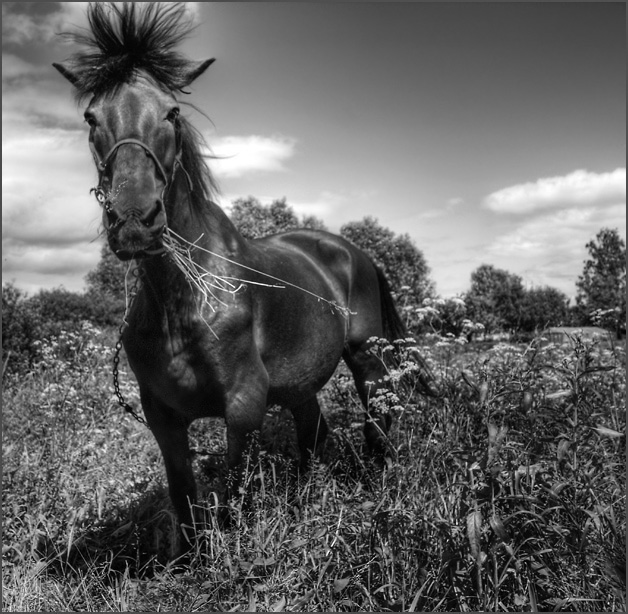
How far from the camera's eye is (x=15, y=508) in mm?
4160

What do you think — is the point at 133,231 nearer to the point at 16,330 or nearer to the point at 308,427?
the point at 308,427

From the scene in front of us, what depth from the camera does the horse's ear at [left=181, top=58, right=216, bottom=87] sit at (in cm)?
333

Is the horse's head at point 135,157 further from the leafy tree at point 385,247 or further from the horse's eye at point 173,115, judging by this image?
the leafy tree at point 385,247

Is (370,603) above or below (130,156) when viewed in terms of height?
below

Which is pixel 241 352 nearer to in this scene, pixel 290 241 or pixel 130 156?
pixel 130 156

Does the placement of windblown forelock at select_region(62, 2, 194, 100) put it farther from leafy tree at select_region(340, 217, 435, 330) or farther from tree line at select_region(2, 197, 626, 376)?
leafy tree at select_region(340, 217, 435, 330)

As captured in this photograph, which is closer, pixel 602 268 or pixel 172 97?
pixel 172 97

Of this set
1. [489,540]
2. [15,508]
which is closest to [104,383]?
[15,508]

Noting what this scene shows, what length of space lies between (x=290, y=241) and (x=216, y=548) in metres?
2.76

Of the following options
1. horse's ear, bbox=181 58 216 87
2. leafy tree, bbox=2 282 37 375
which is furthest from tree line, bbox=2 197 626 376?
horse's ear, bbox=181 58 216 87

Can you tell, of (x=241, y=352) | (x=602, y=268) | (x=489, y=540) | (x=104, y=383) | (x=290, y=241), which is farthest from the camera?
(x=602, y=268)

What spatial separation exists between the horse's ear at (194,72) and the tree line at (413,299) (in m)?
1.12

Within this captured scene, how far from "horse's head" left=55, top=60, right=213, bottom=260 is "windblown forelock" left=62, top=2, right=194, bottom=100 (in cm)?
9

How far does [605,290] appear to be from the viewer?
47.4 feet
